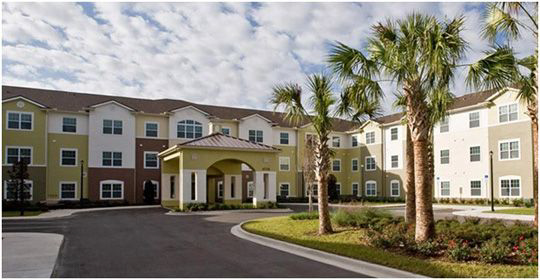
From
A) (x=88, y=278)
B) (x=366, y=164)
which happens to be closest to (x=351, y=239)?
(x=88, y=278)

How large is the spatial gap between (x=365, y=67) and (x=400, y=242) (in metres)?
4.84

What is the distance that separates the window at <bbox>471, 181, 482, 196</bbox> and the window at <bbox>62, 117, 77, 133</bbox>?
1281 inches

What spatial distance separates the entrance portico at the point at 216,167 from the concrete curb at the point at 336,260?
626 inches

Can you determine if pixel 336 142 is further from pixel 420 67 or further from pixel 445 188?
pixel 420 67

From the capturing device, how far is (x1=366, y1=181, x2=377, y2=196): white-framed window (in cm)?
4656

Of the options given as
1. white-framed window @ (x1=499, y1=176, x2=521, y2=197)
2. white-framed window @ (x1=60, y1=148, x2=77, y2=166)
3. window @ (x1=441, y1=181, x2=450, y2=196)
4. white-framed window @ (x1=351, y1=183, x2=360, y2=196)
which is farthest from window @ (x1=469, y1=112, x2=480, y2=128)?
white-framed window @ (x1=60, y1=148, x2=77, y2=166)

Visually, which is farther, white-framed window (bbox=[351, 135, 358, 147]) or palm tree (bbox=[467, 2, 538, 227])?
white-framed window (bbox=[351, 135, 358, 147])

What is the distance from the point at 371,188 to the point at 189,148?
907 inches

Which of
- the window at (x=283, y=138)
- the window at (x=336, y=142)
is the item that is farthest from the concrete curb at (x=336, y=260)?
the window at (x=336, y=142)

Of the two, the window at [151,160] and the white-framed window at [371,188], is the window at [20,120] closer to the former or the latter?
the window at [151,160]

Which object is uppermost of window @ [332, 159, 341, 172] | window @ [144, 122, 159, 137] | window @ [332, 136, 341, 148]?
window @ [144, 122, 159, 137]

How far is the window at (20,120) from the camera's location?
119 feet

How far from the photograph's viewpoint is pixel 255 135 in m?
45.6

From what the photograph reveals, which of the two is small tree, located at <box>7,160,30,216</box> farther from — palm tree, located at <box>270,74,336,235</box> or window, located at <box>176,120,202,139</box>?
palm tree, located at <box>270,74,336,235</box>
